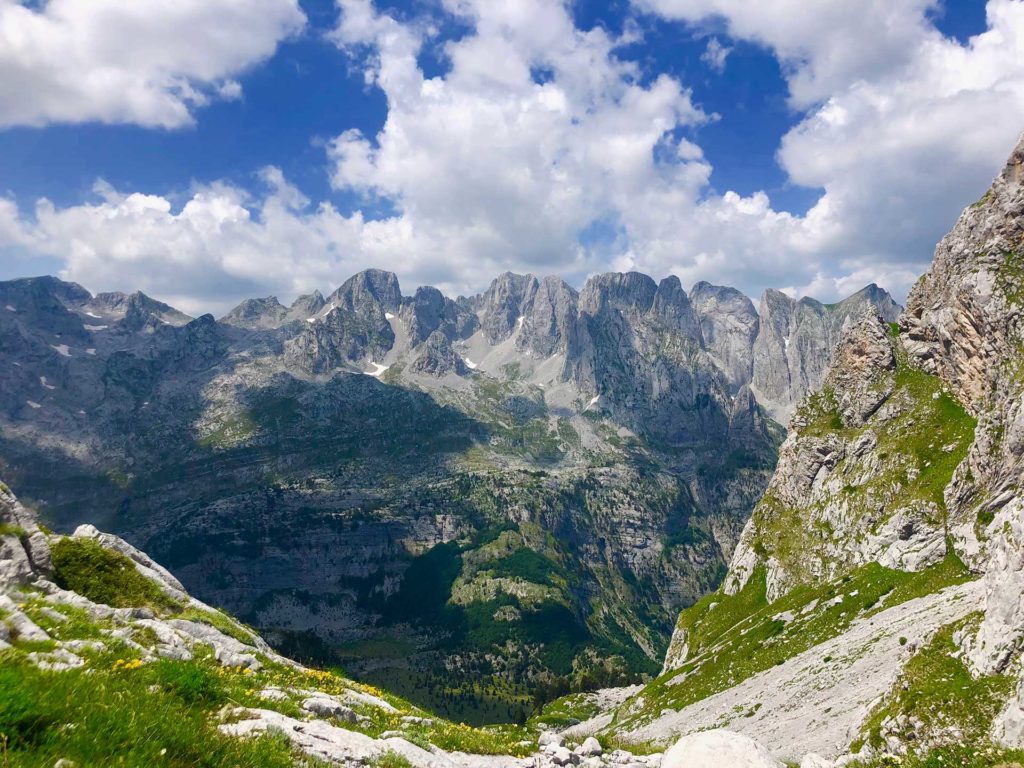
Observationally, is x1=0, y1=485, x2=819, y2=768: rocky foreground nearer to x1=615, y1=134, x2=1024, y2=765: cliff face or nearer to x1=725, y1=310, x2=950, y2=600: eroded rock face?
x1=615, y1=134, x2=1024, y2=765: cliff face

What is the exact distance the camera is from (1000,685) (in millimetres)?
16859

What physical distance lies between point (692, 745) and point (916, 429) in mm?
89158

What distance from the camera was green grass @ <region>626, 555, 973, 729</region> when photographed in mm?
54531

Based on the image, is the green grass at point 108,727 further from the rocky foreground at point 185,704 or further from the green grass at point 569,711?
the green grass at point 569,711

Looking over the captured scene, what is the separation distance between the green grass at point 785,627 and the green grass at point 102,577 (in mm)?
56570

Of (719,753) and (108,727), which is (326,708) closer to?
(108,727)

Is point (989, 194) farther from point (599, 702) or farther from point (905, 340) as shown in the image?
point (599, 702)

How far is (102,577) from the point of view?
24688mm

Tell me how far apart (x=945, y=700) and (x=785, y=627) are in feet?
178

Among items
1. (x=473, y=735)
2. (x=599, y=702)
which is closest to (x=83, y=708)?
(x=473, y=735)

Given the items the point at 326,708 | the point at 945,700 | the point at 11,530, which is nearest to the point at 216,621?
the point at 11,530

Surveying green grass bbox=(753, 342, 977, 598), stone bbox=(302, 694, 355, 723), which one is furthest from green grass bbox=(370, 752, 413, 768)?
green grass bbox=(753, 342, 977, 598)

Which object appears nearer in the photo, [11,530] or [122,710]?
[122,710]

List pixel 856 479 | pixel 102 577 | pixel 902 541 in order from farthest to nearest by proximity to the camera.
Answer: pixel 856 479 < pixel 902 541 < pixel 102 577
